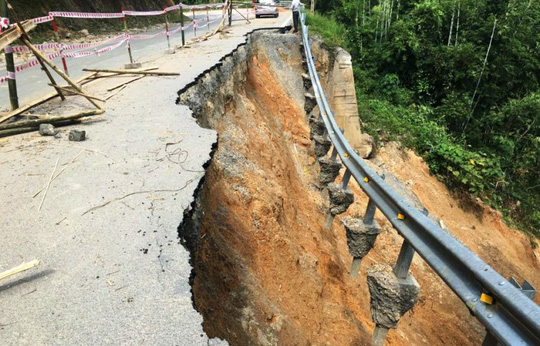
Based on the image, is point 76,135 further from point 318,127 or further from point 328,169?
point 318,127

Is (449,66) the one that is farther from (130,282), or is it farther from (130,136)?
(130,282)

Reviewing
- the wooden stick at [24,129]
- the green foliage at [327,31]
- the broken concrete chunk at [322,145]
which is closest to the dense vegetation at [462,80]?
the green foliage at [327,31]

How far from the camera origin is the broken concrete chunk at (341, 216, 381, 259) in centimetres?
362

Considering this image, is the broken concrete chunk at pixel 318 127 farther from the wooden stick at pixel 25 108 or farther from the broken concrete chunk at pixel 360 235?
the wooden stick at pixel 25 108

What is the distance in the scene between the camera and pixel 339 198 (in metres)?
4.74

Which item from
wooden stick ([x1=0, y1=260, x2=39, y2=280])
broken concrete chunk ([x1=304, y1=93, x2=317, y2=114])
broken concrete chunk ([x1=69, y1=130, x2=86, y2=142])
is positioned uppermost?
wooden stick ([x1=0, y1=260, x2=39, y2=280])

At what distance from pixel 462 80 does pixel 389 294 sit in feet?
43.8

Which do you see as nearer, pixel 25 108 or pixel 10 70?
pixel 25 108

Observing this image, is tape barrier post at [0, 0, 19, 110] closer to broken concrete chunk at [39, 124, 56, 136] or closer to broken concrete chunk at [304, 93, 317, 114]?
broken concrete chunk at [39, 124, 56, 136]

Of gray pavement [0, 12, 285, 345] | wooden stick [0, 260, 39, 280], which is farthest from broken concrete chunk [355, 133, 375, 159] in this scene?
wooden stick [0, 260, 39, 280]

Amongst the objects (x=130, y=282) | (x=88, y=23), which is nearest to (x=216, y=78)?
(x=130, y=282)

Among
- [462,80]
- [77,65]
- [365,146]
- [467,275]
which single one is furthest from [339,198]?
[462,80]

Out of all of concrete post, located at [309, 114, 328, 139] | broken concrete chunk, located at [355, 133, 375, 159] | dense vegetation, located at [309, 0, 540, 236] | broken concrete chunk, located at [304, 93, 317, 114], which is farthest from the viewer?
dense vegetation, located at [309, 0, 540, 236]

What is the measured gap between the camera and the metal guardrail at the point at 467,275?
1704 mm
